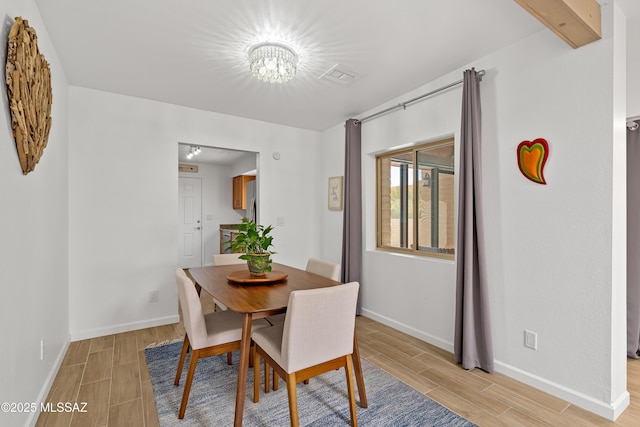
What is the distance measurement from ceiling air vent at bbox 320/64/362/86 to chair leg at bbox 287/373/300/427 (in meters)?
2.27

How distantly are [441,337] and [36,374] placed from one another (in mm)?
2900

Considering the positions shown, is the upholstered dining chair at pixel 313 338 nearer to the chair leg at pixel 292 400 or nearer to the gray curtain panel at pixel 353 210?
the chair leg at pixel 292 400

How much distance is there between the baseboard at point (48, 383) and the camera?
1706 millimetres

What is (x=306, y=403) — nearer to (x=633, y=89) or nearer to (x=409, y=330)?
(x=409, y=330)

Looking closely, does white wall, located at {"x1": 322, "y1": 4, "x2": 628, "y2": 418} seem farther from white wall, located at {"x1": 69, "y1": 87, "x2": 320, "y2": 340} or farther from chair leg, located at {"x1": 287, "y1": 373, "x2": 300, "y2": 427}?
white wall, located at {"x1": 69, "y1": 87, "x2": 320, "y2": 340}

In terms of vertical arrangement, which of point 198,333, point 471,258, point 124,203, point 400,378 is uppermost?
point 124,203

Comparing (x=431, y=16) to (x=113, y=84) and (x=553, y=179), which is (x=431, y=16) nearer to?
(x=553, y=179)

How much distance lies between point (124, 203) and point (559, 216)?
373cm

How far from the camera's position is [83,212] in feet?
9.91

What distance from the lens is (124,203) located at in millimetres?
3211

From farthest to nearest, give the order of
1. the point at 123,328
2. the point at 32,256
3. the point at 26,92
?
1. the point at 123,328
2. the point at 32,256
3. the point at 26,92

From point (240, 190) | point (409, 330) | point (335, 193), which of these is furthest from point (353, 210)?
point (240, 190)

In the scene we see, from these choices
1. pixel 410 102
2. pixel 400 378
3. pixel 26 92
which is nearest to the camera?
pixel 26 92

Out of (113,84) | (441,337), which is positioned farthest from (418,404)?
(113,84)
